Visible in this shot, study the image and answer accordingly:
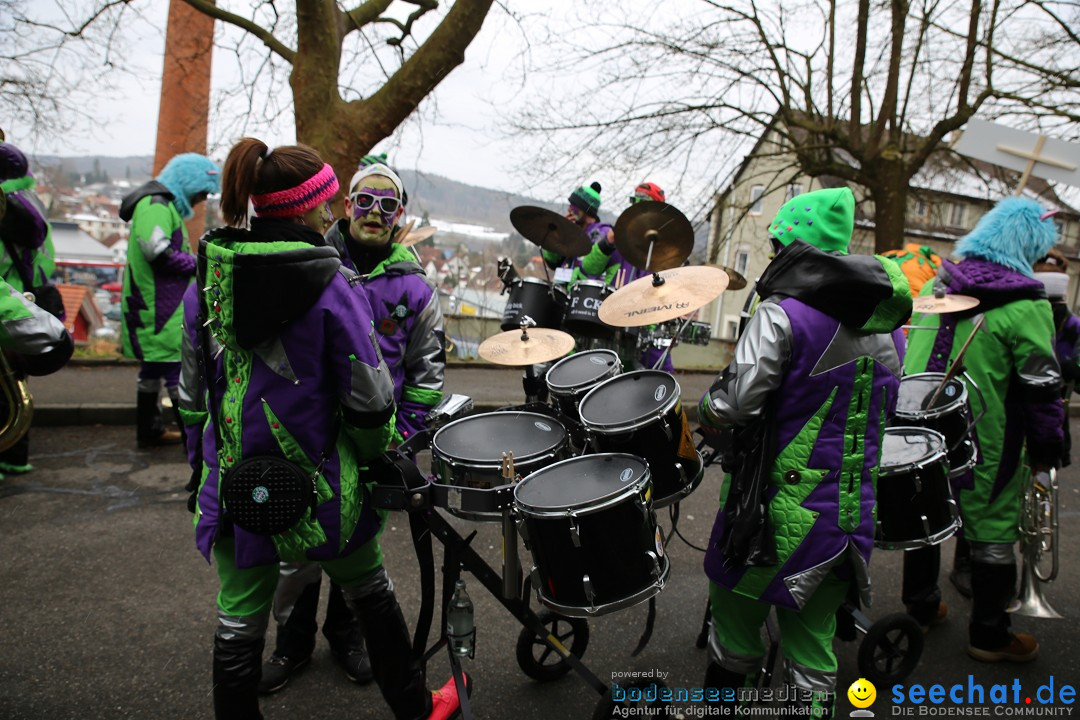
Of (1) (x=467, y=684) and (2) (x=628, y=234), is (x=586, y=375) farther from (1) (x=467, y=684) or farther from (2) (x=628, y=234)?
(1) (x=467, y=684)

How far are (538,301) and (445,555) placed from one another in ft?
10.5

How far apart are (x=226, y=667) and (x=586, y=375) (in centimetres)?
177

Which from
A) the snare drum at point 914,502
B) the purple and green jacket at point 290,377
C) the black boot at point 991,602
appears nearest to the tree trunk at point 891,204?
the black boot at point 991,602

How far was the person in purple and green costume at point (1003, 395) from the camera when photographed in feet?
10.5

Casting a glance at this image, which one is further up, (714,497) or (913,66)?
(913,66)

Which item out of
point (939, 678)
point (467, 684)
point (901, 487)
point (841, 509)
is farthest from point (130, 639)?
point (939, 678)

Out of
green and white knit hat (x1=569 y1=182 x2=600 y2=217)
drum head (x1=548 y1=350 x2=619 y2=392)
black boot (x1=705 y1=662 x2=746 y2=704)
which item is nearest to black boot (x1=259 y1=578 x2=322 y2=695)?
drum head (x1=548 y1=350 x2=619 y2=392)

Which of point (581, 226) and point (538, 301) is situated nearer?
point (538, 301)

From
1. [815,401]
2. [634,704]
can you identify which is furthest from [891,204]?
[634,704]

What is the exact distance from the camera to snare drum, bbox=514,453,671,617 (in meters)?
2.15

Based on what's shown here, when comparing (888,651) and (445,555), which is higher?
(445,555)

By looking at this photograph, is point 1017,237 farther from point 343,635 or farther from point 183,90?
point 183,90

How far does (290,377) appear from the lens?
2.03 m

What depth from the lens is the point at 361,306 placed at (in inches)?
84.8
